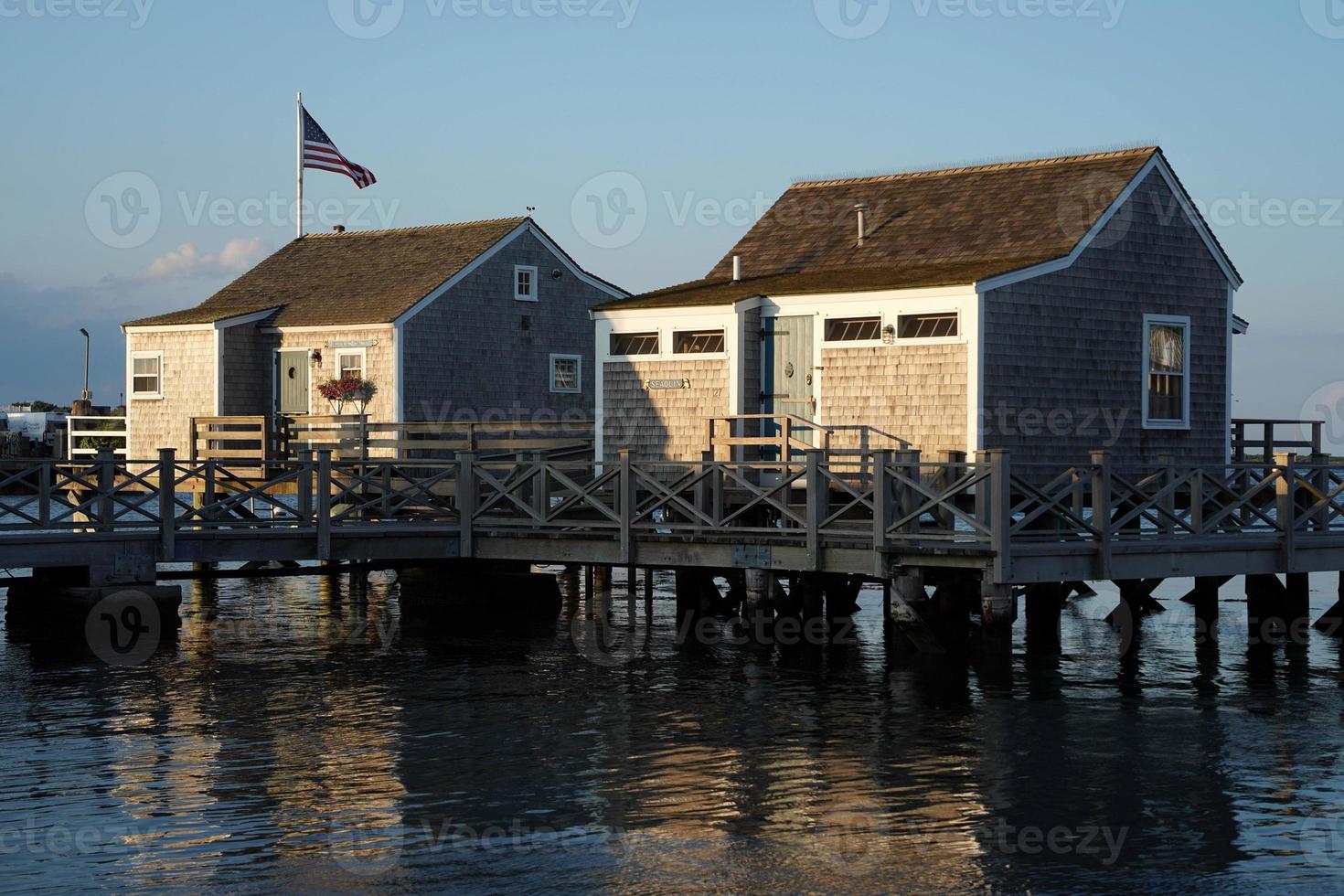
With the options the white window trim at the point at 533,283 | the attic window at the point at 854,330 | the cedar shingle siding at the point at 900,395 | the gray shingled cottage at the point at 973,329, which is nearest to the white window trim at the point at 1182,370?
the gray shingled cottage at the point at 973,329

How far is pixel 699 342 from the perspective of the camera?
83.5 feet

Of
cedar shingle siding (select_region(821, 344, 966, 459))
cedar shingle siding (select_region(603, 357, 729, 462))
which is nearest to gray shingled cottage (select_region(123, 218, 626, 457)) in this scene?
cedar shingle siding (select_region(603, 357, 729, 462))

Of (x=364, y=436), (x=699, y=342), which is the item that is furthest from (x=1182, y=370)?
(x=364, y=436)

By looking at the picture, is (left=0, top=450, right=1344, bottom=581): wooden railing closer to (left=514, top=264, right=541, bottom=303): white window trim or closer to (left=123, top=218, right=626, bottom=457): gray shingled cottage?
(left=123, top=218, right=626, bottom=457): gray shingled cottage

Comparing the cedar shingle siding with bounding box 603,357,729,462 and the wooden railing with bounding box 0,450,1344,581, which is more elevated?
the cedar shingle siding with bounding box 603,357,729,462

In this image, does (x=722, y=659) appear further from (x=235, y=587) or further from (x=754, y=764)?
→ (x=235, y=587)

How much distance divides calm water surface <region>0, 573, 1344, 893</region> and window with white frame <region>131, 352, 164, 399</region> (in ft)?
49.3

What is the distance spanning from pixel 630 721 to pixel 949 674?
4779 mm

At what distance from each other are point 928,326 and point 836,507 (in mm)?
2768

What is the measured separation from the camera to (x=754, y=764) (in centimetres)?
1577

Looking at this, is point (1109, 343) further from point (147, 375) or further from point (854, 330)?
point (147, 375)

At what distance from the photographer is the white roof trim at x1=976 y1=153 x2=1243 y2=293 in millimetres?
22938

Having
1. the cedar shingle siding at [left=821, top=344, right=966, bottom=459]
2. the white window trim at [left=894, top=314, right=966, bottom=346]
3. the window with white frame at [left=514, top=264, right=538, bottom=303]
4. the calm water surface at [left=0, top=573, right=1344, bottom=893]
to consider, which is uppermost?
the window with white frame at [left=514, top=264, right=538, bottom=303]

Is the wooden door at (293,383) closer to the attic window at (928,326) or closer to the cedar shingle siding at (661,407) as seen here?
the cedar shingle siding at (661,407)
